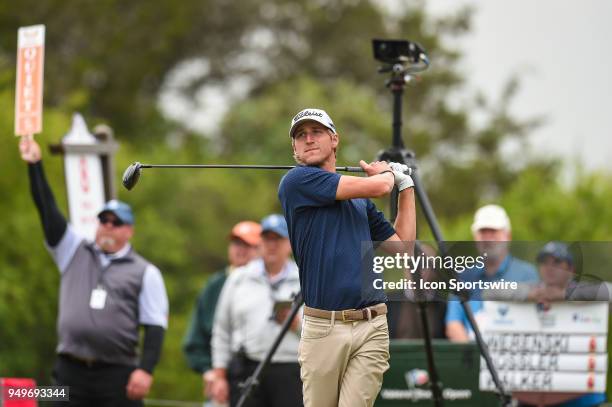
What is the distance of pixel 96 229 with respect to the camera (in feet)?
29.5

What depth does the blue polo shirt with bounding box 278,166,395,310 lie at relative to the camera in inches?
224

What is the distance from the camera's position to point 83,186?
9.09 meters

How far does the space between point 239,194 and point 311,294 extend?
2536 centimetres

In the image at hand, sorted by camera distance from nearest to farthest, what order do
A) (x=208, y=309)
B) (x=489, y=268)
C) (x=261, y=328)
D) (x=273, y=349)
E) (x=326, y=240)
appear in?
(x=326, y=240) < (x=489, y=268) < (x=273, y=349) < (x=261, y=328) < (x=208, y=309)

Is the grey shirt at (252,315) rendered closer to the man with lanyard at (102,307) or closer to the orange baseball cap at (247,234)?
the man with lanyard at (102,307)

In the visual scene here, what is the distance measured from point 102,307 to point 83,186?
4.16 ft

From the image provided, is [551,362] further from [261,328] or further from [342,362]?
[342,362]

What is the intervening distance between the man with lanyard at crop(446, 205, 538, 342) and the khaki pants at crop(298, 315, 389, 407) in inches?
42.0

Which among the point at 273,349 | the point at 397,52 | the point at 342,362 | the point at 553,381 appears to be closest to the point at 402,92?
the point at 397,52

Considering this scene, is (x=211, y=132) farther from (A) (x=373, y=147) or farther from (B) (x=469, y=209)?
(B) (x=469, y=209)

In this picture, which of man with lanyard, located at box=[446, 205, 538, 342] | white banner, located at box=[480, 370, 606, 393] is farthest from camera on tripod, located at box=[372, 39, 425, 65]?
white banner, located at box=[480, 370, 606, 393]

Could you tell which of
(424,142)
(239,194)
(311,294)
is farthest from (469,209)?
(311,294)

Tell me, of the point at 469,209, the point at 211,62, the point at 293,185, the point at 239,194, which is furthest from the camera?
the point at 211,62

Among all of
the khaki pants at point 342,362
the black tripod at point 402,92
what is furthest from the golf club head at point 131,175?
the black tripod at point 402,92
